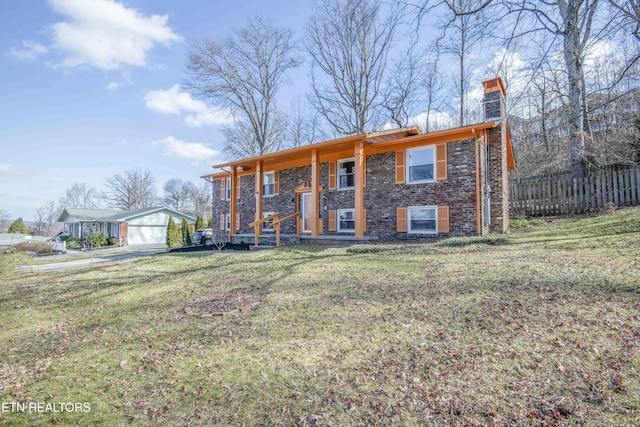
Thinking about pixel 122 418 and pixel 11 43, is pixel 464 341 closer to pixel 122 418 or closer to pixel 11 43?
pixel 122 418

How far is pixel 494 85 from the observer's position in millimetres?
12055

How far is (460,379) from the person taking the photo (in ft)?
8.68

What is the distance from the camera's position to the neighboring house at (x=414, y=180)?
11023mm

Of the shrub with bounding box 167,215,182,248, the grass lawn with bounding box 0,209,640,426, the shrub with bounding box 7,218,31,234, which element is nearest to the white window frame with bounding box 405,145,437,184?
the grass lawn with bounding box 0,209,640,426

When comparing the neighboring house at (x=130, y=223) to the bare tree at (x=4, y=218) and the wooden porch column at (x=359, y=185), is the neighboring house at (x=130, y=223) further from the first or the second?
the bare tree at (x=4, y=218)

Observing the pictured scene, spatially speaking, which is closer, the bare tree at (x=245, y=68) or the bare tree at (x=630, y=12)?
the bare tree at (x=630, y=12)

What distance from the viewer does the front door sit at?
15531 mm

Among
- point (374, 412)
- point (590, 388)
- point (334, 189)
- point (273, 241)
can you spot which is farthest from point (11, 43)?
point (590, 388)

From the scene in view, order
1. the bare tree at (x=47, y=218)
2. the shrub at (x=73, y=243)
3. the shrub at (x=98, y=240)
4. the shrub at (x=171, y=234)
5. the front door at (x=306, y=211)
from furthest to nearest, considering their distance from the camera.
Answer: the bare tree at (x=47, y=218)
the shrub at (x=73, y=243)
the shrub at (x=98, y=240)
the shrub at (x=171, y=234)
the front door at (x=306, y=211)

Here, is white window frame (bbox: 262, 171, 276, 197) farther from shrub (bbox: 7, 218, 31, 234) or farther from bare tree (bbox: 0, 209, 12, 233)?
bare tree (bbox: 0, 209, 12, 233)

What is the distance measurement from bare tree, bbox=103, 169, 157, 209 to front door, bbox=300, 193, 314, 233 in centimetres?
4379

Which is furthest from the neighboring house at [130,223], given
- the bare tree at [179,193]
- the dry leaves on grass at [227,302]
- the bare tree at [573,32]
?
the bare tree at [573,32]

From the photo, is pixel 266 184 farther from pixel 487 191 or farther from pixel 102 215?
pixel 102 215

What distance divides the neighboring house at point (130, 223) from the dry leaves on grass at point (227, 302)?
3080 centimetres
